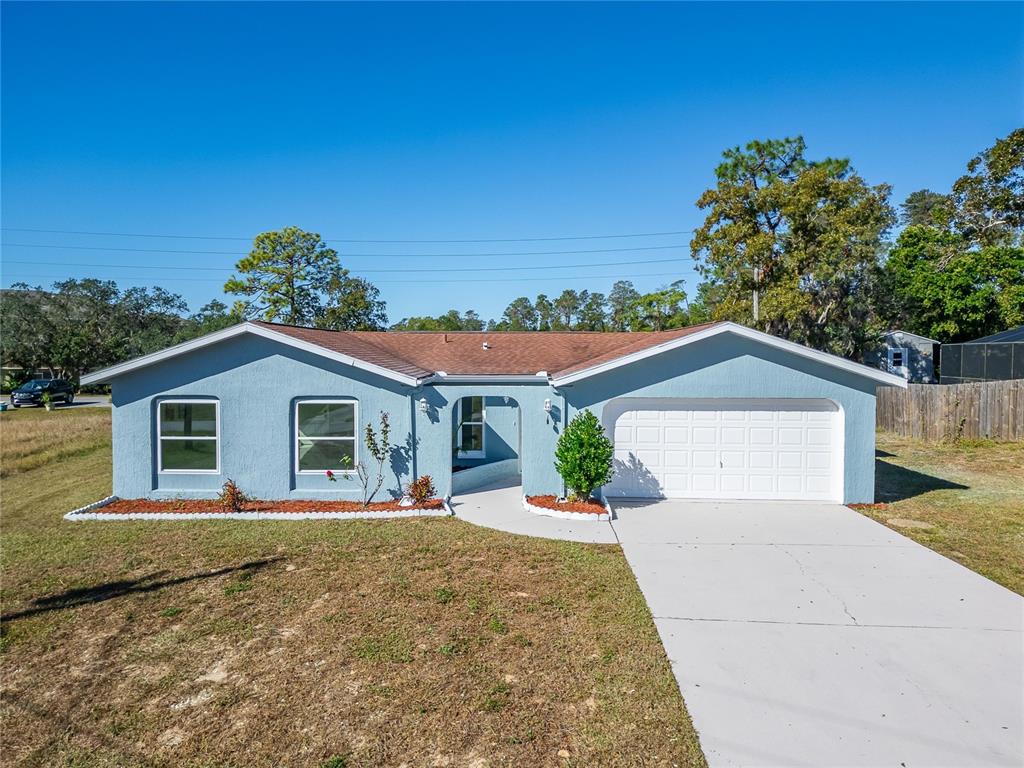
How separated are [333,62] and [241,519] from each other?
44.1 ft

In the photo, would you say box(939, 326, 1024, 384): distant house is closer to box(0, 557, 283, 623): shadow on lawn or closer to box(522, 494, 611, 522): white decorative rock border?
box(522, 494, 611, 522): white decorative rock border

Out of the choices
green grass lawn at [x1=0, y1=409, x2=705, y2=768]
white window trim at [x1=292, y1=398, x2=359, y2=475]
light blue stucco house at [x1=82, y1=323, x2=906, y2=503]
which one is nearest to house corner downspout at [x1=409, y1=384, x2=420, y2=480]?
light blue stucco house at [x1=82, y1=323, x2=906, y2=503]

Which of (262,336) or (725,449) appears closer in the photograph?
(262,336)

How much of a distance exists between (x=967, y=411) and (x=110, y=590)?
80.9ft

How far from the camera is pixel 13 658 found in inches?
225

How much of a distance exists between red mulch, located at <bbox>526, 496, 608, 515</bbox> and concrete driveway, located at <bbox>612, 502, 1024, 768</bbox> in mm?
1202

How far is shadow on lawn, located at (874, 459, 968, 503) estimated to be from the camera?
1235cm

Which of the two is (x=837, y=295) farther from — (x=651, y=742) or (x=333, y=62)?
(x=651, y=742)

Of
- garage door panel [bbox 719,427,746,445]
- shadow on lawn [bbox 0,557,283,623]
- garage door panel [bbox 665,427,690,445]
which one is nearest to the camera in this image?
shadow on lawn [bbox 0,557,283,623]

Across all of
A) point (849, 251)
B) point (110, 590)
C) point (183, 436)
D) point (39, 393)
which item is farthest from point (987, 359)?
point (39, 393)

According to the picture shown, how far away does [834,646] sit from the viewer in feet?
19.2

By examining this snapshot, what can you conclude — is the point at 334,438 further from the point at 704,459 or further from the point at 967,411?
the point at 967,411

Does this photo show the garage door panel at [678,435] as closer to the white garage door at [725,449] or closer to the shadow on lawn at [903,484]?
the white garage door at [725,449]

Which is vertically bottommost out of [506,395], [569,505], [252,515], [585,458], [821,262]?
[252,515]
